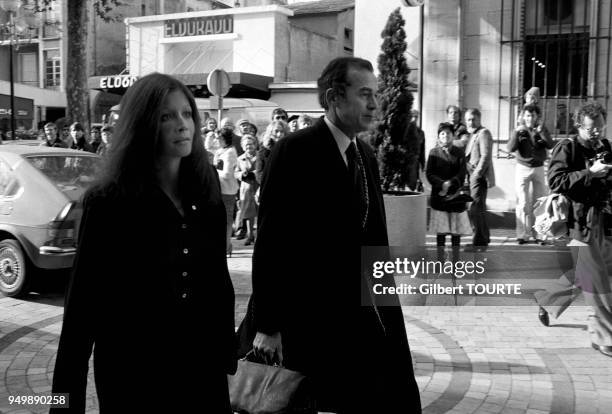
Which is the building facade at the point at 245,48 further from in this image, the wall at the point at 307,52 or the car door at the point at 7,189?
the car door at the point at 7,189

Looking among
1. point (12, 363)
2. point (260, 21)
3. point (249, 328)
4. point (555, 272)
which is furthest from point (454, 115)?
point (260, 21)

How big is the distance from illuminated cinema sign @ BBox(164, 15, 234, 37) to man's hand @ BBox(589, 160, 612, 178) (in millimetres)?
26252

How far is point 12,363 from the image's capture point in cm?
565

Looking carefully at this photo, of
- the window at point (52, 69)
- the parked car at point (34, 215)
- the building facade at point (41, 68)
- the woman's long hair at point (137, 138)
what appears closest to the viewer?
the woman's long hair at point (137, 138)

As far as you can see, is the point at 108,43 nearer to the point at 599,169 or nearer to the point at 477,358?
the point at 477,358

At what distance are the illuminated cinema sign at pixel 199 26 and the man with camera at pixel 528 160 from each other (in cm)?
2171

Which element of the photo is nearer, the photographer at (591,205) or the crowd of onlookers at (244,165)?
the photographer at (591,205)

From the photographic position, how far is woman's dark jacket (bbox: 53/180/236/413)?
2523 millimetres

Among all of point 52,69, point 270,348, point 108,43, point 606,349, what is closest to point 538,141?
point 606,349

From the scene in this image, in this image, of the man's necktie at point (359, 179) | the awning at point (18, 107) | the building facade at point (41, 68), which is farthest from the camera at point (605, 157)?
the building facade at point (41, 68)

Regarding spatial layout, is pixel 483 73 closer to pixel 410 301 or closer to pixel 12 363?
pixel 410 301

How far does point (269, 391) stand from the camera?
10.3ft

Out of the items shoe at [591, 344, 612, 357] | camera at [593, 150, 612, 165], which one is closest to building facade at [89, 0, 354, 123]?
camera at [593, 150, 612, 165]

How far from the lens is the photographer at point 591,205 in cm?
570
